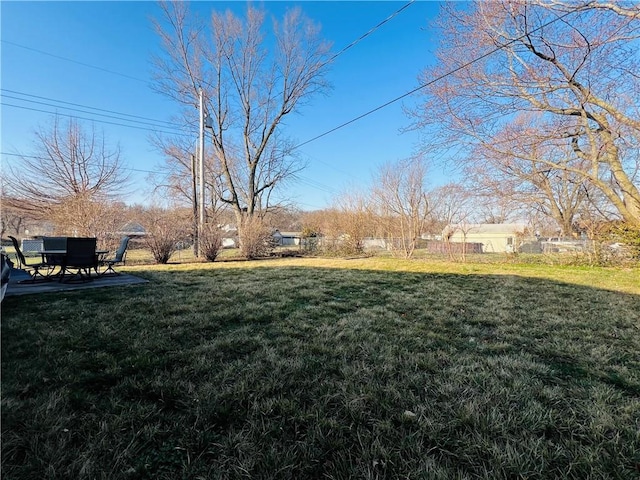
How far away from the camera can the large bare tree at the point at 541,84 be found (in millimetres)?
6312

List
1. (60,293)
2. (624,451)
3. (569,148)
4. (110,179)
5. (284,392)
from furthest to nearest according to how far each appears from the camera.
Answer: (110,179) < (569,148) < (60,293) < (284,392) < (624,451)

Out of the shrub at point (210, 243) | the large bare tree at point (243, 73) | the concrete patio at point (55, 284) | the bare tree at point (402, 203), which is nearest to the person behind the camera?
the concrete patio at point (55, 284)

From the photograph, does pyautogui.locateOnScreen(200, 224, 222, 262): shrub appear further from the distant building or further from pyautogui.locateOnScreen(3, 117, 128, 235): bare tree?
pyautogui.locateOnScreen(3, 117, 128, 235): bare tree

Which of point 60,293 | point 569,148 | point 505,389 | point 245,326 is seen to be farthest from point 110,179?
point 569,148

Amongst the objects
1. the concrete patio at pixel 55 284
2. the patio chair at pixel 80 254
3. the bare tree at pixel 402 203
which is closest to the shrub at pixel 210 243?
the concrete patio at pixel 55 284

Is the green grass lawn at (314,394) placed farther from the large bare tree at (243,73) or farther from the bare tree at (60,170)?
the bare tree at (60,170)

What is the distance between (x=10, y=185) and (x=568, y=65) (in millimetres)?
21430

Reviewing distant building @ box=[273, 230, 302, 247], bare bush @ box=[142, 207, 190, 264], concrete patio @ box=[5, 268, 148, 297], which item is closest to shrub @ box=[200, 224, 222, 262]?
bare bush @ box=[142, 207, 190, 264]

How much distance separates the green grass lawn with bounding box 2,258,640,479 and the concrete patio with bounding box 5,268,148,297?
1110 millimetres

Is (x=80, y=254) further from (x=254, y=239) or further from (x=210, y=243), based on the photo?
(x=254, y=239)

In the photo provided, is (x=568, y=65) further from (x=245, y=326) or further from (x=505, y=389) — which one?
(x=245, y=326)

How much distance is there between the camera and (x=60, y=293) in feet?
14.3

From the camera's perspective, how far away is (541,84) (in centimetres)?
732

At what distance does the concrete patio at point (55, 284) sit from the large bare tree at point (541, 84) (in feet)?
30.0
